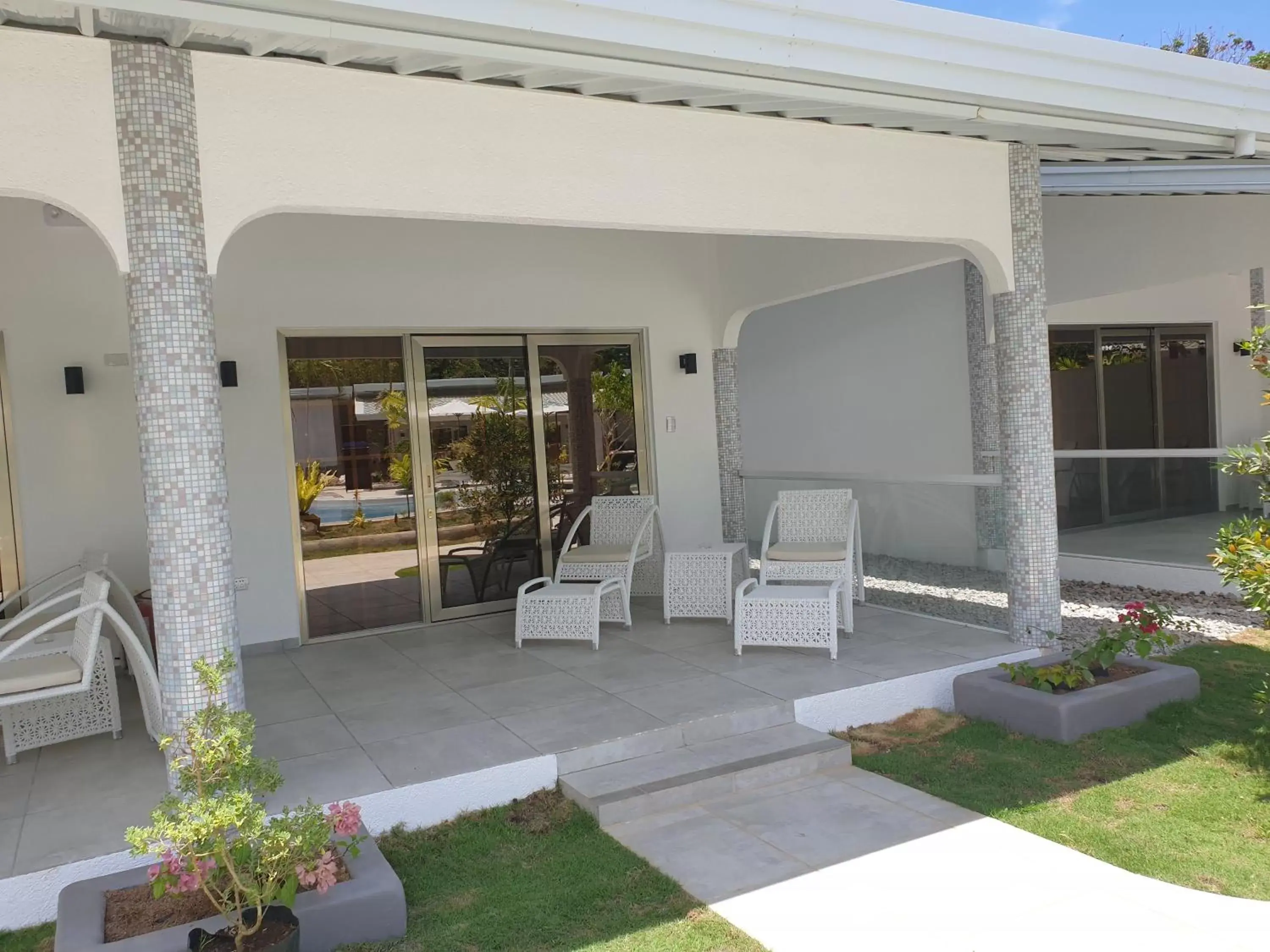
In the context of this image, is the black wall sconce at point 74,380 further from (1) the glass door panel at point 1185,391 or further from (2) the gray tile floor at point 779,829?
(1) the glass door panel at point 1185,391

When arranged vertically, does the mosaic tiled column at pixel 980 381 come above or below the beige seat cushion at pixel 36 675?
above

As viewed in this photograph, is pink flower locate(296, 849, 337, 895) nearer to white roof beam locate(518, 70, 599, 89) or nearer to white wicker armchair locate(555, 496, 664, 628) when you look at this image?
white roof beam locate(518, 70, 599, 89)

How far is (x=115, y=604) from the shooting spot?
241 inches

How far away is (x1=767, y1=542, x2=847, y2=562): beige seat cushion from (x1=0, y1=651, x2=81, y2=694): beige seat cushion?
470 cm

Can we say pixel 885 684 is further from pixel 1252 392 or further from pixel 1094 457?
pixel 1252 392

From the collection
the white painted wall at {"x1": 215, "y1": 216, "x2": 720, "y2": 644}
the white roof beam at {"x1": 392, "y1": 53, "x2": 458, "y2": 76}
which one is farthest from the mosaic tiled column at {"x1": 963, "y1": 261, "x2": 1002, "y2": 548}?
the white roof beam at {"x1": 392, "y1": 53, "x2": 458, "y2": 76}

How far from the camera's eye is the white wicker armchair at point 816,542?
7.17m

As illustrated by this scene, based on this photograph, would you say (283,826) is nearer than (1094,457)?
Yes

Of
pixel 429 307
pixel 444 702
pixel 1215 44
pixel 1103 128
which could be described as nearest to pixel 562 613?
pixel 444 702

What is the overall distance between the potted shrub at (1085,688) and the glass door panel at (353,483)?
14.5 ft

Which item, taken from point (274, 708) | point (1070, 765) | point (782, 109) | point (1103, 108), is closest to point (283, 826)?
point (274, 708)

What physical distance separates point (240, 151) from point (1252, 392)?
12765 millimetres

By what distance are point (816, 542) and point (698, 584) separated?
3.39ft

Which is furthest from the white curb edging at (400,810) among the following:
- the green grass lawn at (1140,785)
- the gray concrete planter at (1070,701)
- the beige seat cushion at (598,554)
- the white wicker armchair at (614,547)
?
the beige seat cushion at (598,554)
